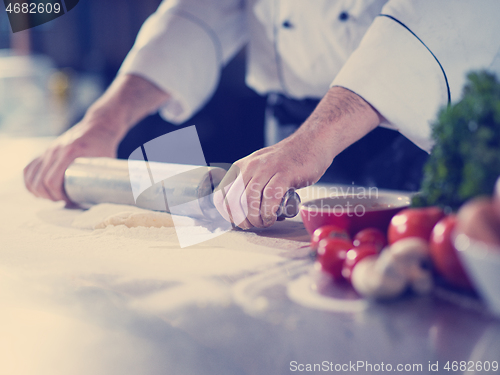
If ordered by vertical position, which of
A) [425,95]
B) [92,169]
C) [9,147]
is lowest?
[9,147]

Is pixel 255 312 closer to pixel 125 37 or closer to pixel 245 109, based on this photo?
pixel 245 109

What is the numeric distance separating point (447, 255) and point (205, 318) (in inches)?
9.5

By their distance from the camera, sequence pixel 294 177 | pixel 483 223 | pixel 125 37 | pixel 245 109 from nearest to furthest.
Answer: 1. pixel 483 223
2. pixel 294 177
3. pixel 245 109
4. pixel 125 37

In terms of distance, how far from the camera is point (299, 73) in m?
1.29

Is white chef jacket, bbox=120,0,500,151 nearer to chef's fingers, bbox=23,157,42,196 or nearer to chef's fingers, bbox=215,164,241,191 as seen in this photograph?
chef's fingers, bbox=215,164,241,191

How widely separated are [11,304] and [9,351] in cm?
8

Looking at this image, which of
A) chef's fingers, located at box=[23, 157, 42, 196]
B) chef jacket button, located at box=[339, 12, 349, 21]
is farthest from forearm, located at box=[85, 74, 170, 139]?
chef jacket button, located at box=[339, 12, 349, 21]

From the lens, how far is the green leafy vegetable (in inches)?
15.5

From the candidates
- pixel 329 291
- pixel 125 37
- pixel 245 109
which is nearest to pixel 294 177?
pixel 329 291

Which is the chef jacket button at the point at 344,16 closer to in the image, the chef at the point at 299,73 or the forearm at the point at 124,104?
the chef at the point at 299,73

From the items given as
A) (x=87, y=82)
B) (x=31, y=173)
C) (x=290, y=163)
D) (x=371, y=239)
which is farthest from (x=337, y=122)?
(x=87, y=82)

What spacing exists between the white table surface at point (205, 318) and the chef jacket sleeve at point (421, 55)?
1.18ft

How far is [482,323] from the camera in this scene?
1.27 ft

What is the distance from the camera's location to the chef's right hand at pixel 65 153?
1.05m
